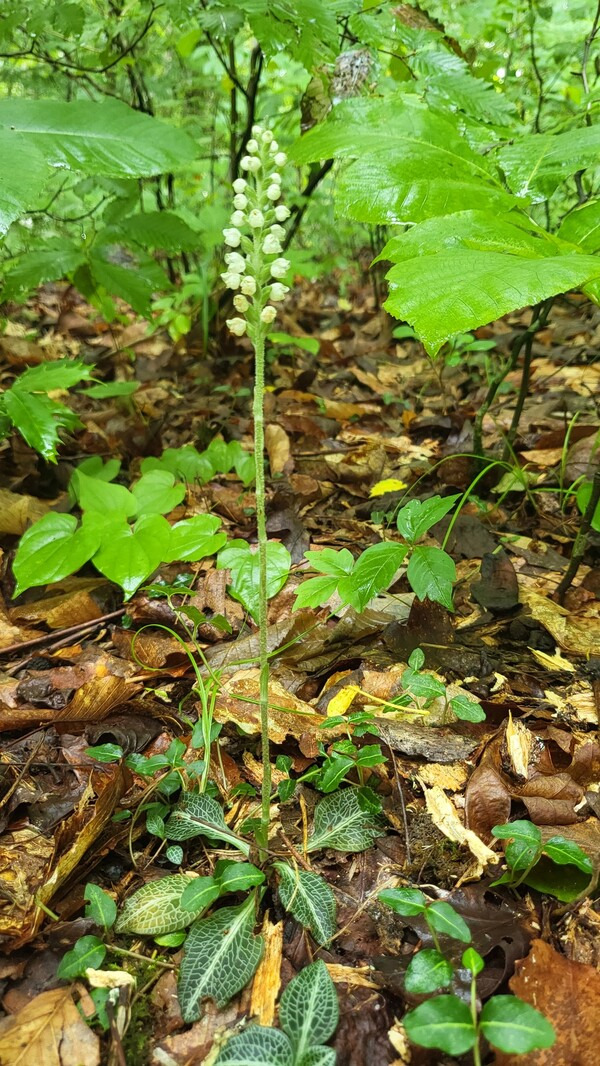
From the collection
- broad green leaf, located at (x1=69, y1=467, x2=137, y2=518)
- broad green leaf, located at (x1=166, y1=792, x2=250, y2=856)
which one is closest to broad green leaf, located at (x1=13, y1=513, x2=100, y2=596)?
broad green leaf, located at (x1=69, y1=467, x2=137, y2=518)

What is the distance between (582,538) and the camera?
7.03 ft

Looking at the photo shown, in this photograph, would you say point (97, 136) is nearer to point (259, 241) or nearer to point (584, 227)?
point (259, 241)

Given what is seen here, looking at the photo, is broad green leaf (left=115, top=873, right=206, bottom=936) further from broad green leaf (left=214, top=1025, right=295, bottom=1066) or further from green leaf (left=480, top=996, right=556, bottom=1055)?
green leaf (left=480, top=996, right=556, bottom=1055)

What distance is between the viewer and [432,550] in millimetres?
1831

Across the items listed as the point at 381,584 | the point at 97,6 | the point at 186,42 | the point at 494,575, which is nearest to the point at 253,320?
the point at 381,584

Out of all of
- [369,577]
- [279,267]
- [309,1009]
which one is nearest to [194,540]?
[369,577]

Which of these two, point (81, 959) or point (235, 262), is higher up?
point (235, 262)

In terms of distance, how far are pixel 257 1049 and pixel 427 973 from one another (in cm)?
33

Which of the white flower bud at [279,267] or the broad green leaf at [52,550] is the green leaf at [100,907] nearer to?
the broad green leaf at [52,550]

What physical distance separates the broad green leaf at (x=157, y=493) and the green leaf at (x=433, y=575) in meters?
1.06

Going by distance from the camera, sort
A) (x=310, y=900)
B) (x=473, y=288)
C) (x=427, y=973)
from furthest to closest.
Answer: (x=310, y=900) → (x=473, y=288) → (x=427, y=973)

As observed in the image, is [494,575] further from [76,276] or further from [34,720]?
[76,276]

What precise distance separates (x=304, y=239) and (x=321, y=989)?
9.12 m

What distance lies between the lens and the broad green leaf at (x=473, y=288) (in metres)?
1.17
